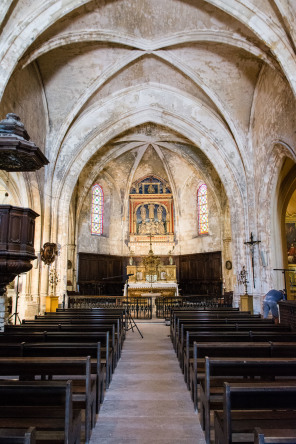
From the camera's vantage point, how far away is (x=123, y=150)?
22906 millimetres

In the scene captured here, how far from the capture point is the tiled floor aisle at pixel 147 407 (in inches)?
143

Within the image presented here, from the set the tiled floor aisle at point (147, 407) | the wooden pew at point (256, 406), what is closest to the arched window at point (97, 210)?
the tiled floor aisle at point (147, 407)

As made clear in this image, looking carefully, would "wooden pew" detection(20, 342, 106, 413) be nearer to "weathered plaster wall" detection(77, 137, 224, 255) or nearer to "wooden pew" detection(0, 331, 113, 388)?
"wooden pew" detection(0, 331, 113, 388)

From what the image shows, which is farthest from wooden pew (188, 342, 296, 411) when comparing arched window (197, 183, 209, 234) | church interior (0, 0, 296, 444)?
arched window (197, 183, 209, 234)

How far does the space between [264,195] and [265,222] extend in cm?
119

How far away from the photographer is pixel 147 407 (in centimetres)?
447

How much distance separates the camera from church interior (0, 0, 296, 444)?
9297 millimetres

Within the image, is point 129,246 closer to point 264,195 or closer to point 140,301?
point 140,301

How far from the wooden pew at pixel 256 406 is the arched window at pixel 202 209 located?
2152 cm

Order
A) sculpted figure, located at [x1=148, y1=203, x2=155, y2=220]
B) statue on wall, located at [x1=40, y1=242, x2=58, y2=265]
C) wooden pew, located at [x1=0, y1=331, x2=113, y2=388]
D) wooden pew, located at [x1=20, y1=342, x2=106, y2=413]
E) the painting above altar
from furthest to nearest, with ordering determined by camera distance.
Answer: sculpted figure, located at [x1=148, y1=203, x2=155, y2=220]
the painting above altar
statue on wall, located at [x1=40, y1=242, x2=58, y2=265]
wooden pew, located at [x1=0, y1=331, x2=113, y2=388]
wooden pew, located at [x1=20, y1=342, x2=106, y2=413]

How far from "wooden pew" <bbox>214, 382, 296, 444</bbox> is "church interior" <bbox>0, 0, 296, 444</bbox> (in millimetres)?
5364

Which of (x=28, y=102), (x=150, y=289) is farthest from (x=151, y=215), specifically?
(x=28, y=102)

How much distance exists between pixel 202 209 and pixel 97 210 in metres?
7.86

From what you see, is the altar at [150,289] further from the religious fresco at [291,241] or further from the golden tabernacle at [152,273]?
the religious fresco at [291,241]
